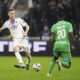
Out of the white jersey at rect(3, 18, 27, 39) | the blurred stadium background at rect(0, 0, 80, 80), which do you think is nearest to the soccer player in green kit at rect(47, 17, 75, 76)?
the white jersey at rect(3, 18, 27, 39)

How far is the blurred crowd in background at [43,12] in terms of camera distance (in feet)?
86.4

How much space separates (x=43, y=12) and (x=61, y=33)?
37.6ft

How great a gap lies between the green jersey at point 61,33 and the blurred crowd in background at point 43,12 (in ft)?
34.6

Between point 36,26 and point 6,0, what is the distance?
2113 mm

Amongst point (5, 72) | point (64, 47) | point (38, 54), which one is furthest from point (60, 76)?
point (38, 54)

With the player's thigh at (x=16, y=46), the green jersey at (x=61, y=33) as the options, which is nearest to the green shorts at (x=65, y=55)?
the green jersey at (x=61, y=33)

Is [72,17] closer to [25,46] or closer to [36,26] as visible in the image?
[36,26]

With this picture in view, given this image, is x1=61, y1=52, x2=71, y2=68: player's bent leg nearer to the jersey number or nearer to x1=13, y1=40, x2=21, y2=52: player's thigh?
the jersey number

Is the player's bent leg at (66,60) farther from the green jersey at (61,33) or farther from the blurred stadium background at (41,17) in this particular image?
the blurred stadium background at (41,17)

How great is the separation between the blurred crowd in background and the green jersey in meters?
10.6

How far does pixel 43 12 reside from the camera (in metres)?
26.9

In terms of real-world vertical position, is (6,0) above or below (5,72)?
above

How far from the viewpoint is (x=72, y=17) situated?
87.2 ft

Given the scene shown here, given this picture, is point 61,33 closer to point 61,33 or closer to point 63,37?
point 61,33
